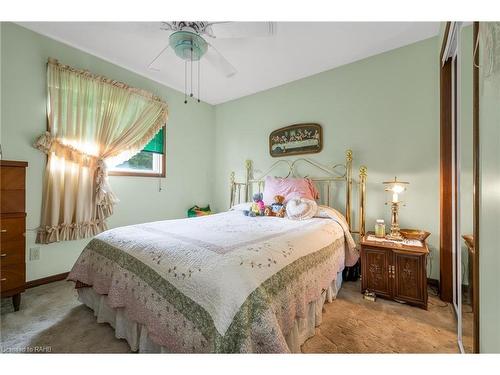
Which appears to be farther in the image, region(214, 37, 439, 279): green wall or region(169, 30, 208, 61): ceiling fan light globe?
region(214, 37, 439, 279): green wall

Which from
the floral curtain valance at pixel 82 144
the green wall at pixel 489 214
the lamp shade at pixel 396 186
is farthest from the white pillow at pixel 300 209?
the floral curtain valance at pixel 82 144

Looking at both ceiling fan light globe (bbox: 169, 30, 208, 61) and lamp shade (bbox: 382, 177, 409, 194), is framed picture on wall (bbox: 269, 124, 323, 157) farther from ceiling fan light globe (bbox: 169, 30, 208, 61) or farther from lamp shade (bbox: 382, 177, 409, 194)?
ceiling fan light globe (bbox: 169, 30, 208, 61)

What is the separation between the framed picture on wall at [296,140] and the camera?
9.49 feet

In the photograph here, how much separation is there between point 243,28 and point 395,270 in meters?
2.37

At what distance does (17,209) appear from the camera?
1747mm

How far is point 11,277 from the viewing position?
1688 mm

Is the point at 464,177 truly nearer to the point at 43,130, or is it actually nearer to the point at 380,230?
the point at 380,230

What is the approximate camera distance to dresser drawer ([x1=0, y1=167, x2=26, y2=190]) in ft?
5.47

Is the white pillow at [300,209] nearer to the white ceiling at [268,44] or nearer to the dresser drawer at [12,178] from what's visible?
the white ceiling at [268,44]

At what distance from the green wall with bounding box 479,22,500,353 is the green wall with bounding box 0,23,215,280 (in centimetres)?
331

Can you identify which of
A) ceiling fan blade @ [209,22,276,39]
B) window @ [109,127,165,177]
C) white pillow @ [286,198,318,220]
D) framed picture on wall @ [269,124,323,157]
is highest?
ceiling fan blade @ [209,22,276,39]

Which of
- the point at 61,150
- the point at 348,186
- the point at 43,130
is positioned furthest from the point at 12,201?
the point at 348,186

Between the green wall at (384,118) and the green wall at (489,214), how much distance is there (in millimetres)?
1532

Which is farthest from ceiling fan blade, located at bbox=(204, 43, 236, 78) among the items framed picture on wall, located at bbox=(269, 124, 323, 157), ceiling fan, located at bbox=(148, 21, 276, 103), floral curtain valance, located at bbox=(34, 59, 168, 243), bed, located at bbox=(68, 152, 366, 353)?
bed, located at bbox=(68, 152, 366, 353)
